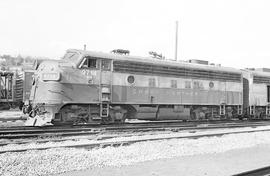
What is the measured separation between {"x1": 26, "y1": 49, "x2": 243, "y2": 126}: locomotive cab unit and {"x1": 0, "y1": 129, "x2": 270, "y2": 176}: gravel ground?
4613 mm

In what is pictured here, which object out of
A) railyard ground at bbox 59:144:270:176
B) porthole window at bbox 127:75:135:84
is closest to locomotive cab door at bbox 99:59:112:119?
porthole window at bbox 127:75:135:84

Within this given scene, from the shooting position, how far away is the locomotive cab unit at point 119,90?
13797mm

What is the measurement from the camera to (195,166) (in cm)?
768

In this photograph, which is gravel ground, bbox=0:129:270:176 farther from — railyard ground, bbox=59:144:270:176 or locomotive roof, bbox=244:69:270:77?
locomotive roof, bbox=244:69:270:77

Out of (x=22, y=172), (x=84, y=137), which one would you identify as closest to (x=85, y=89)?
(x=84, y=137)

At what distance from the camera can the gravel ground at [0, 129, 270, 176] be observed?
6943 mm

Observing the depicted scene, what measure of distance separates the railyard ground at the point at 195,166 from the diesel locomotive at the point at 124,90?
21.7ft

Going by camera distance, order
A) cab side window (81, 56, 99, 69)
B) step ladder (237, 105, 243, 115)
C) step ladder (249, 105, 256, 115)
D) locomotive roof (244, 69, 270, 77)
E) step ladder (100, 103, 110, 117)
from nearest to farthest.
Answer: cab side window (81, 56, 99, 69) → step ladder (100, 103, 110, 117) → step ladder (237, 105, 243, 115) → step ladder (249, 105, 256, 115) → locomotive roof (244, 69, 270, 77)

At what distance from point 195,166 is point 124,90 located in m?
8.18

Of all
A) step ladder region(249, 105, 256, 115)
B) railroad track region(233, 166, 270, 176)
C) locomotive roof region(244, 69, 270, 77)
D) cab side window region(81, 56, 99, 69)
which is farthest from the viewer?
locomotive roof region(244, 69, 270, 77)

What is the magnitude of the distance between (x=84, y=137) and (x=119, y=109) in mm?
4269

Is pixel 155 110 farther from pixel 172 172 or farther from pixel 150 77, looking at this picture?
pixel 172 172

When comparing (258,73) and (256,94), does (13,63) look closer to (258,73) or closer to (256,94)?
(258,73)

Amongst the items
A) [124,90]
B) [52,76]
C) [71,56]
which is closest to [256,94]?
[124,90]
